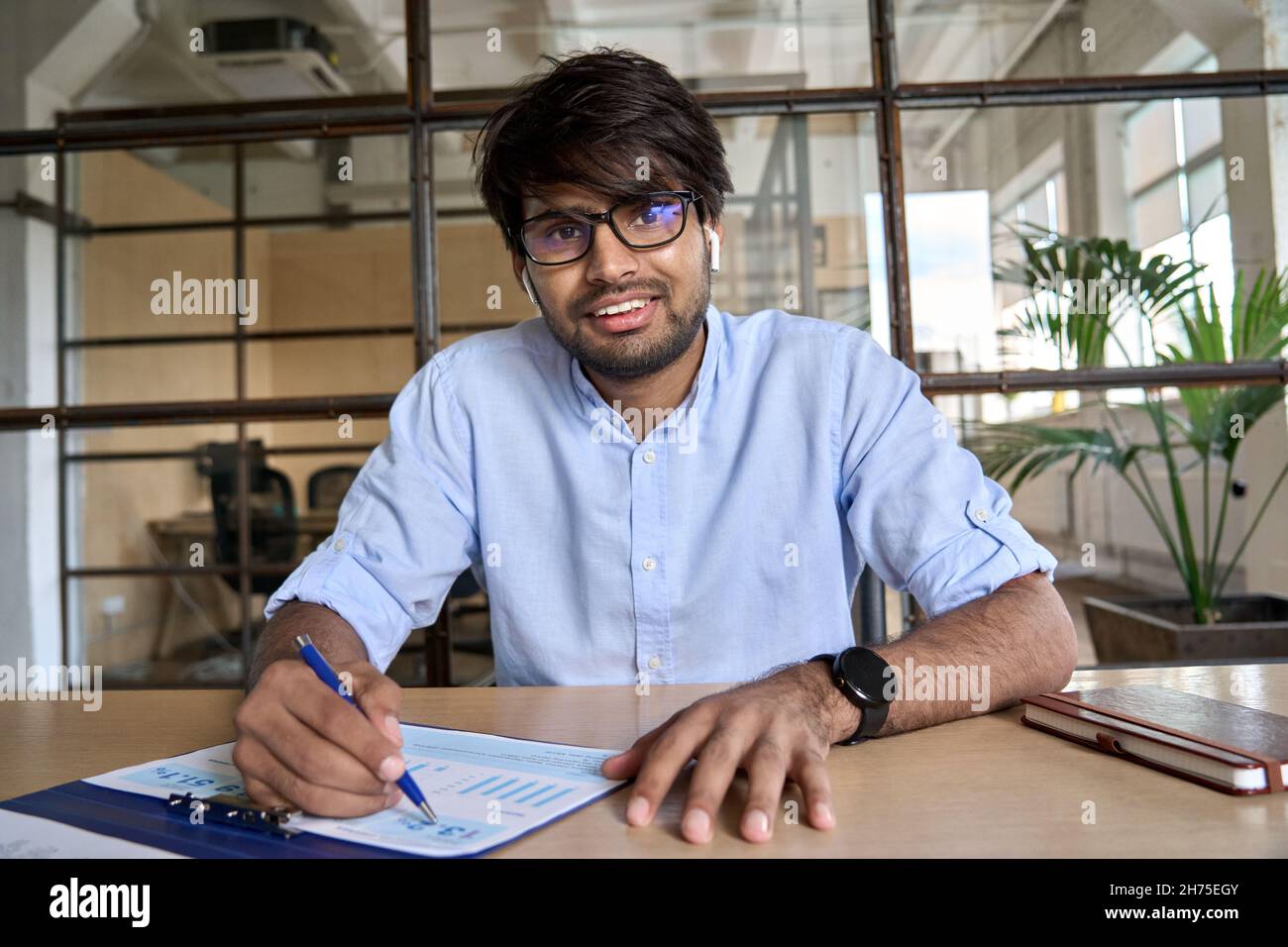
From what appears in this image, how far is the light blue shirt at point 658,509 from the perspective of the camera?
4.51 ft

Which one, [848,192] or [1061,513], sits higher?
[848,192]

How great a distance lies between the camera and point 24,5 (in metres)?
2.78

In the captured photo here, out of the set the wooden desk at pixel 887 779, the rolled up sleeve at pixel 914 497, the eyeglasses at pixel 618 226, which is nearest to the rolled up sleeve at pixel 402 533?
the wooden desk at pixel 887 779

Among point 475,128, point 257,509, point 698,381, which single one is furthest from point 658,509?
point 257,509

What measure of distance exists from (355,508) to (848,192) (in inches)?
59.4

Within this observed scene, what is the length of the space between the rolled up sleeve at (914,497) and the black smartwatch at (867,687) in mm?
321

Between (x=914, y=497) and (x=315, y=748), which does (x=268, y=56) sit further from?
(x=315, y=748)

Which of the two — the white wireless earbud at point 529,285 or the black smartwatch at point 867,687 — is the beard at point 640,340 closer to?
the white wireless earbud at point 529,285

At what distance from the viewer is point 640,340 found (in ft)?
4.51

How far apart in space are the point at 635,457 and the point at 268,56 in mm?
2575

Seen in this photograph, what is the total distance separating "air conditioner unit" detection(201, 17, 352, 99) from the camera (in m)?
2.93
